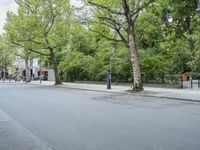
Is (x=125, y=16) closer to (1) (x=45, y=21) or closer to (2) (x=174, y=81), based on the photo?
(2) (x=174, y=81)

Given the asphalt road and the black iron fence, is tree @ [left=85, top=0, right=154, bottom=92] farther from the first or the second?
the asphalt road

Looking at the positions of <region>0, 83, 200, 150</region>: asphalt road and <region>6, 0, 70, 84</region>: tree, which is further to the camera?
<region>6, 0, 70, 84</region>: tree

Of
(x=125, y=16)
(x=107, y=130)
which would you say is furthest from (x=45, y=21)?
(x=107, y=130)

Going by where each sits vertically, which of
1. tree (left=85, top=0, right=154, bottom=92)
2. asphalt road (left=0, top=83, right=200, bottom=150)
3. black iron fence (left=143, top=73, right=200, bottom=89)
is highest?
tree (left=85, top=0, right=154, bottom=92)

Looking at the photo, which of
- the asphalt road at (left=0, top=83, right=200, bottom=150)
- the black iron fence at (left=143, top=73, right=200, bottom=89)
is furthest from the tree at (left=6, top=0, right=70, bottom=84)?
the asphalt road at (left=0, top=83, right=200, bottom=150)

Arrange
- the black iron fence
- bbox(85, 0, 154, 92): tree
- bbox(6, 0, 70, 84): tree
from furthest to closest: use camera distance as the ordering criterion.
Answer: bbox(6, 0, 70, 84): tree → the black iron fence → bbox(85, 0, 154, 92): tree

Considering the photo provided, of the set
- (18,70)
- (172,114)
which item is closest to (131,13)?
(172,114)

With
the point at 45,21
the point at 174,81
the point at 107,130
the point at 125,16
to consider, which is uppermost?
the point at 45,21

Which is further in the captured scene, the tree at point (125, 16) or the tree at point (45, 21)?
the tree at point (45, 21)

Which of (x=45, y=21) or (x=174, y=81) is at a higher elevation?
(x=45, y=21)

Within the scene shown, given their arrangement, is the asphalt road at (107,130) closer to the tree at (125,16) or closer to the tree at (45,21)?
the tree at (125,16)

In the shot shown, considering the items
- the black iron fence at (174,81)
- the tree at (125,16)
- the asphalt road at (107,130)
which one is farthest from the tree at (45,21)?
the asphalt road at (107,130)

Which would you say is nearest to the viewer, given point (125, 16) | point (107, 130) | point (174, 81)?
point (107, 130)

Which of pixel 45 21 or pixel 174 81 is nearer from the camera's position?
pixel 174 81
